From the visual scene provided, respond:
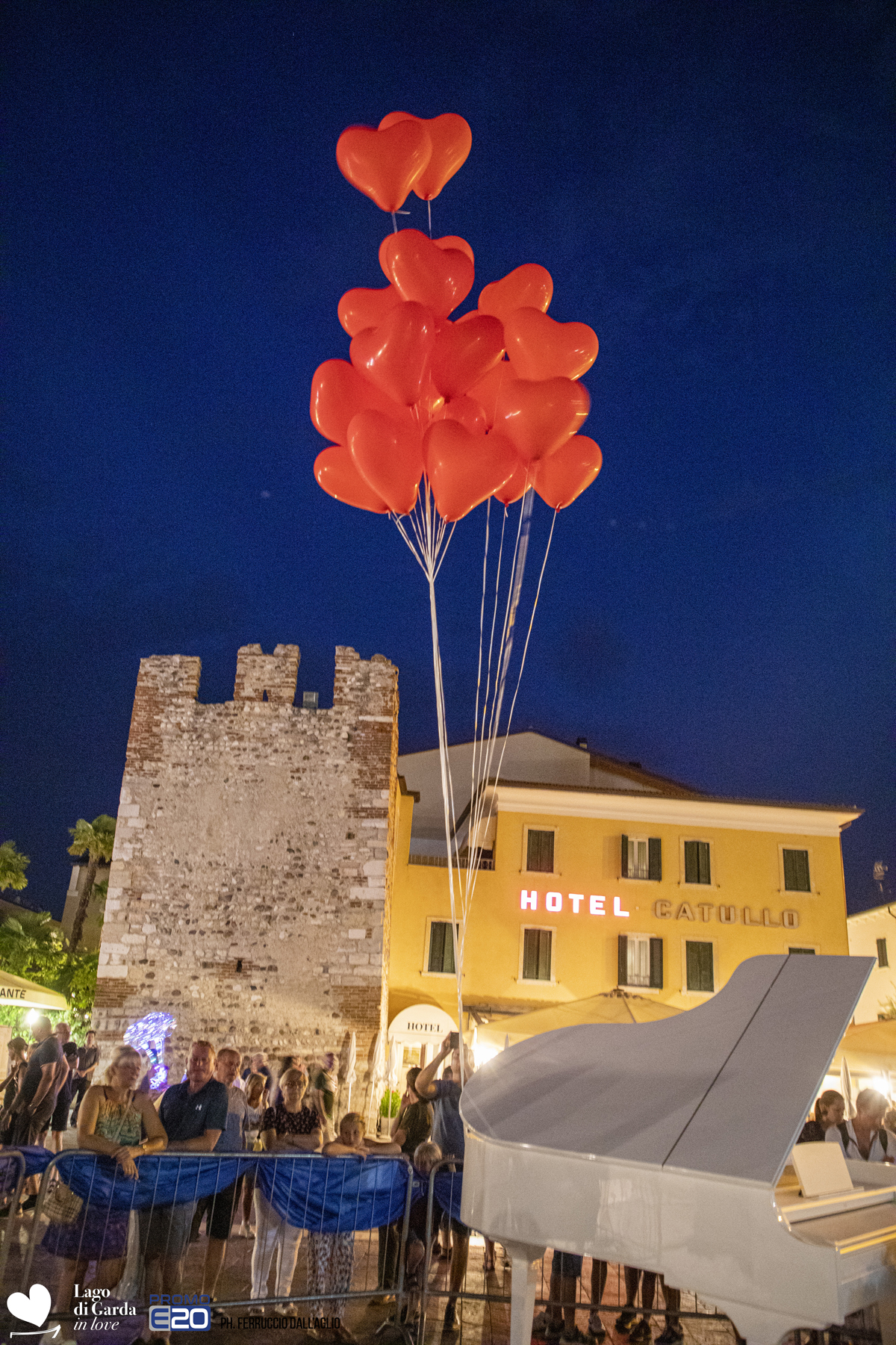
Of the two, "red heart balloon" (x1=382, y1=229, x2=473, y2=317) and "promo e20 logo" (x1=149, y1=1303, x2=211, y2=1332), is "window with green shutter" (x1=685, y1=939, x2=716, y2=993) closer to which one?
"promo e20 logo" (x1=149, y1=1303, x2=211, y2=1332)

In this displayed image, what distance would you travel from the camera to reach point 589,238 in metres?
13.2

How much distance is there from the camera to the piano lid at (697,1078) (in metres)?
2.43

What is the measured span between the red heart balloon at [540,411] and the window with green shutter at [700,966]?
1135 cm

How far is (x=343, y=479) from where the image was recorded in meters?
5.12

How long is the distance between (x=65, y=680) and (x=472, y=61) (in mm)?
28001

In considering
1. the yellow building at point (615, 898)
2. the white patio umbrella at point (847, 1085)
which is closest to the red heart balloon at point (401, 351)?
the white patio umbrella at point (847, 1085)

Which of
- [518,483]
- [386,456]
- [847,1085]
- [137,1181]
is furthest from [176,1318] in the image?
[847,1085]

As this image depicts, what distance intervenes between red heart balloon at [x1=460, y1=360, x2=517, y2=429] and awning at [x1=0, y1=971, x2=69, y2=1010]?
8.10 metres

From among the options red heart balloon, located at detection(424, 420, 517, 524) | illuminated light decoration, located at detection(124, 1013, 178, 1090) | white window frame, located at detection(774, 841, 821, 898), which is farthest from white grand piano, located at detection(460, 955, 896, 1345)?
white window frame, located at detection(774, 841, 821, 898)

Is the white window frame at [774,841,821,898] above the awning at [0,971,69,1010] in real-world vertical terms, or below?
above

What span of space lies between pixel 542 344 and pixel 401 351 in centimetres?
87

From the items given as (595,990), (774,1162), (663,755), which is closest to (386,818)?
(595,990)

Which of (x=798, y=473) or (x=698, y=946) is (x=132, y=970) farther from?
(x=798, y=473)

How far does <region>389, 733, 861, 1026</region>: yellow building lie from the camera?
43.2 ft
